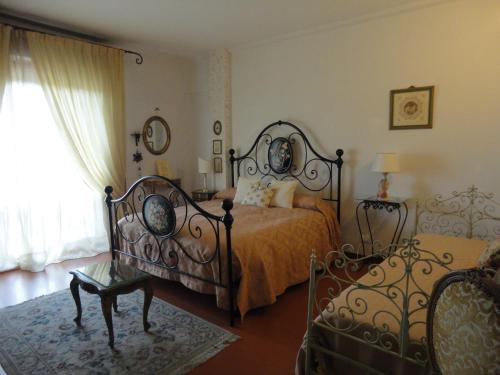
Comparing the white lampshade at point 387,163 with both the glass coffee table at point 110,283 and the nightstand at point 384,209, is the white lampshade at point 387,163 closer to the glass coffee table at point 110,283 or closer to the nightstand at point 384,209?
the nightstand at point 384,209

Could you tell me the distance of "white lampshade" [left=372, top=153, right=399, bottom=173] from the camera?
3.30m

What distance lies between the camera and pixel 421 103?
3.33 meters

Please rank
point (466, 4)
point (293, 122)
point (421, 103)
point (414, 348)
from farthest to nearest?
point (293, 122), point (421, 103), point (466, 4), point (414, 348)

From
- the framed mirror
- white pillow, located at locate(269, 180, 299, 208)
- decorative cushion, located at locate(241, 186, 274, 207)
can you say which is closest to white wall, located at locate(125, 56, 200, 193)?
the framed mirror

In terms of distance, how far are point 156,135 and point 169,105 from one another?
1.75 ft

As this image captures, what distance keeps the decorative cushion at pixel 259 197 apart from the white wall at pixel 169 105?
1.71 m

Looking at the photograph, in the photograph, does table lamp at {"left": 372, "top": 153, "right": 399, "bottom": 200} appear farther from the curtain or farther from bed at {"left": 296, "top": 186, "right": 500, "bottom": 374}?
the curtain

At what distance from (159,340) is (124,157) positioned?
2711 mm

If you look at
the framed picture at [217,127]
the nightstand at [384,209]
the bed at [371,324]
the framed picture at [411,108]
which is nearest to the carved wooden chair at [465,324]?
the bed at [371,324]

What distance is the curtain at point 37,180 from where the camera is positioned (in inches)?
139

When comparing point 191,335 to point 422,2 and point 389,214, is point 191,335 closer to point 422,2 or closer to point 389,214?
point 389,214

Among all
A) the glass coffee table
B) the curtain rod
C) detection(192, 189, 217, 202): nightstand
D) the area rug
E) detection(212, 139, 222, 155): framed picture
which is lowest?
the area rug

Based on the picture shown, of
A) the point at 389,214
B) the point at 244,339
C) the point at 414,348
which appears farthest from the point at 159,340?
the point at 389,214

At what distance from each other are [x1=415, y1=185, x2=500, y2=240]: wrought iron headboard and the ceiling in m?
1.87
